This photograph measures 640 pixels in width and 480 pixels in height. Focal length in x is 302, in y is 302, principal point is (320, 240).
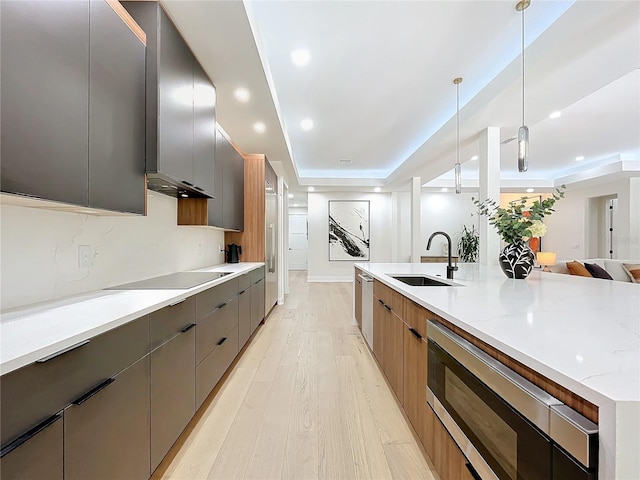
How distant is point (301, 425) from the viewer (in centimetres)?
185

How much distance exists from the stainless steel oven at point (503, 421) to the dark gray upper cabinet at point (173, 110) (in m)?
1.73

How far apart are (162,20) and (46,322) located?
1.67 m

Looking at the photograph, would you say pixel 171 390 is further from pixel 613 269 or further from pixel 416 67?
pixel 613 269

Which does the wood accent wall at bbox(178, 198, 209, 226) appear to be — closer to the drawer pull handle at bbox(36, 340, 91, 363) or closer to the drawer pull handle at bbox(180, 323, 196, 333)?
the drawer pull handle at bbox(180, 323, 196, 333)

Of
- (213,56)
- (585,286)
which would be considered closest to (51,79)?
(213,56)

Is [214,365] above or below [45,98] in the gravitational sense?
below

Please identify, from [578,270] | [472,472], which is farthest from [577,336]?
[578,270]

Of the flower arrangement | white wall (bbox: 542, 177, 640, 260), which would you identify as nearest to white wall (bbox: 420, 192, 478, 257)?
white wall (bbox: 542, 177, 640, 260)

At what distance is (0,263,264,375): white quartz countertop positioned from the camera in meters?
0.79

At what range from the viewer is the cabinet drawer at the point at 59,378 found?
0.72 m

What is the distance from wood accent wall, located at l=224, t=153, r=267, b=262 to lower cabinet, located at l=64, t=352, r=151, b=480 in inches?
113

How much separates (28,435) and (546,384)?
129 centimetres

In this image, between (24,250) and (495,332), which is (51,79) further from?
(495,332)

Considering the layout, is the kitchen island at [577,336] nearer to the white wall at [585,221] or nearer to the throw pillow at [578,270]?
the throw pillow at [578,270]
